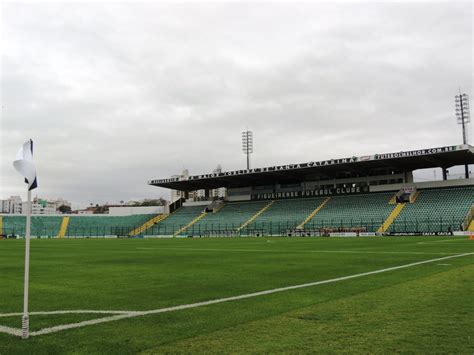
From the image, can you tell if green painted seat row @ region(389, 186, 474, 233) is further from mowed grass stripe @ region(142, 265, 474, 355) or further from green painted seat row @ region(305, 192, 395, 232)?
mowed grass stripe @ region(142, 265, 474, 355)

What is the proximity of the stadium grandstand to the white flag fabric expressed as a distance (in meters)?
55.2

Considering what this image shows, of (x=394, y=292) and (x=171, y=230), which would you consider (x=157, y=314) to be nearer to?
(x=394, y=292)

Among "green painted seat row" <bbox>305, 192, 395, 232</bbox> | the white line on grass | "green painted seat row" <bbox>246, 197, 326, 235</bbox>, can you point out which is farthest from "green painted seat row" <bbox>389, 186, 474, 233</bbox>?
the white line on grass

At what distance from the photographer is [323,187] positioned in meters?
85.8

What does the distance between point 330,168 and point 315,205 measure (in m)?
7.06

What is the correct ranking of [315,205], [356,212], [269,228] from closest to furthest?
[356,212] < [269,228] < [315,205]

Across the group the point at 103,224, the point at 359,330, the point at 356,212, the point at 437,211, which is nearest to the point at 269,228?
the point at 356,212

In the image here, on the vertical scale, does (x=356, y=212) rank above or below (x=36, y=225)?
above

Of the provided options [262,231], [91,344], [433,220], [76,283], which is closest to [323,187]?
[262,231]

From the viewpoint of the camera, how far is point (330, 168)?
79750 mm

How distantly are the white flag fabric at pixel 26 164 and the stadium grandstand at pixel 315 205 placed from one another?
2175 inches

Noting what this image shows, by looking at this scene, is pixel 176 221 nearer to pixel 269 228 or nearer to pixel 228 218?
pixel 228 218

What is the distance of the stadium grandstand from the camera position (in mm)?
63344

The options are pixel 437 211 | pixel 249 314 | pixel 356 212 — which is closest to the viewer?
pixel 249 314
